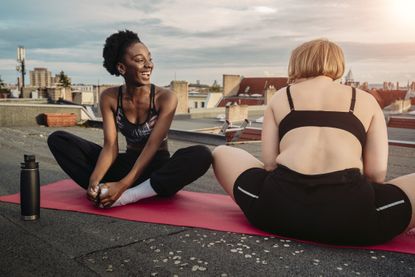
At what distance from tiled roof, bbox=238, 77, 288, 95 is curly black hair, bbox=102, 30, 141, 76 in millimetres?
46464

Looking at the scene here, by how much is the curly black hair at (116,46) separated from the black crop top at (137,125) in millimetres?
276

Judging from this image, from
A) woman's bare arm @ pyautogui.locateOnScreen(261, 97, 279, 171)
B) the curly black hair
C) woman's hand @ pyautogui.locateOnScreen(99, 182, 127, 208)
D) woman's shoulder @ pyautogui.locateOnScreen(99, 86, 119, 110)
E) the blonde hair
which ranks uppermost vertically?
the curly black hair

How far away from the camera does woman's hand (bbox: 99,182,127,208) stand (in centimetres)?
323

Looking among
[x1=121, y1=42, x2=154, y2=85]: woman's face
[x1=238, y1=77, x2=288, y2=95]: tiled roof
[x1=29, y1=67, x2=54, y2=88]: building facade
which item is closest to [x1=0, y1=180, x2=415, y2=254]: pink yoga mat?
[x1=121, y1=42, x2=154, y2=85]: woman's face

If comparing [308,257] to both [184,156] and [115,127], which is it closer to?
[184,156]

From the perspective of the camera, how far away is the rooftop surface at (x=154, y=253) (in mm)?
2170

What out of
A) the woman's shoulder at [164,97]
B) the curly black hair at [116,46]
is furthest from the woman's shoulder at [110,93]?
the woman's shoulder at [164,97]

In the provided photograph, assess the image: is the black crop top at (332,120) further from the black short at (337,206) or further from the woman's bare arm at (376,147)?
the black short at (337,206)

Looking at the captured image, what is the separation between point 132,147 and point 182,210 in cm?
80

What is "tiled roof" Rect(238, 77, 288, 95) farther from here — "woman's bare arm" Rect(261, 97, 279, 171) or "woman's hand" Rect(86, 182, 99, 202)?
"woman's bare arm" Rect(261, 97, 279, 171)

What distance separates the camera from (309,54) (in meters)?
2.60

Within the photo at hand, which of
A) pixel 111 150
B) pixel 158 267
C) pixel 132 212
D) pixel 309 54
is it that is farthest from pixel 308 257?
pixel 111 150

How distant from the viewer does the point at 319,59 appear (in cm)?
257

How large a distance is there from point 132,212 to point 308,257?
156 centimetres
